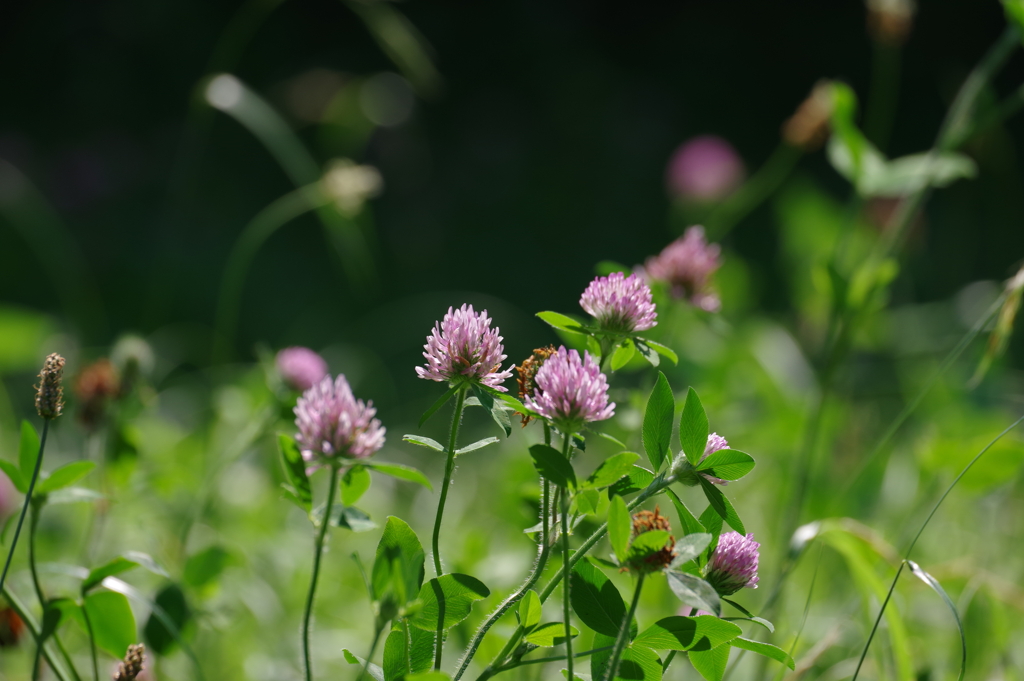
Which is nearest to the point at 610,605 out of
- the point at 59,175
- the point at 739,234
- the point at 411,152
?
the point at 411,152

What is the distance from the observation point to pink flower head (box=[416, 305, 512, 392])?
386 millimetres

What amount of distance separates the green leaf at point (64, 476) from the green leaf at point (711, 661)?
0.36 m

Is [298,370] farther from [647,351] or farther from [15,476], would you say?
[647,351]

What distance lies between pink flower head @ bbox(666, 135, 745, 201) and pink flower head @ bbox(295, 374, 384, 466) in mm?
1657

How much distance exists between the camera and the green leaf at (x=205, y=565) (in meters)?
0.63

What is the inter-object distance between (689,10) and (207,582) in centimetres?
534

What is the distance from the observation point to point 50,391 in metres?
0.41

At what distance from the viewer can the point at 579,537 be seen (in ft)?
2.07

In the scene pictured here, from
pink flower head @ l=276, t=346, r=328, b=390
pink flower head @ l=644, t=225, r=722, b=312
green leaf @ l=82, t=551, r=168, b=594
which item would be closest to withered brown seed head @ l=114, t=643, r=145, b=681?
green leaf @ l=82, t=551, r=168, b=594

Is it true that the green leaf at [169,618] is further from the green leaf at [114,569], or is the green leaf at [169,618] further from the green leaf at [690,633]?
the green leaf at [690,633]

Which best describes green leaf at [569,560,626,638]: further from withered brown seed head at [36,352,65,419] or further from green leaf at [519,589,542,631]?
withered brown seed head at [36,352,65,419]

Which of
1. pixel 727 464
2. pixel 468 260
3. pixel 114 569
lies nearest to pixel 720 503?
pixel 727 464

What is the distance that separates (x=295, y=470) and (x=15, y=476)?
181mm

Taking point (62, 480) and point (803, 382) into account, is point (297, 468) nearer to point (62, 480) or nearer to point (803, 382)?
point (62, 480)
